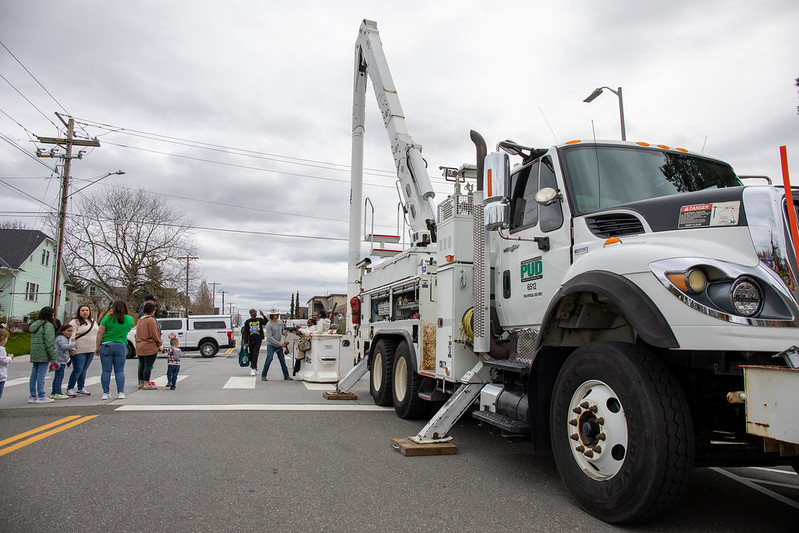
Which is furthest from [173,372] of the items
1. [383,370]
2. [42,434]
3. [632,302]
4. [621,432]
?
[632,302]

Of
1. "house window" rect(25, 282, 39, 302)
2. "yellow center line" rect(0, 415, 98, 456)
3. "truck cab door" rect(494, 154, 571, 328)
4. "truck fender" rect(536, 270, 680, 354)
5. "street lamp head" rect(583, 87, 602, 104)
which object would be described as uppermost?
"street lamp head" rect(583, 87, 602, 104)

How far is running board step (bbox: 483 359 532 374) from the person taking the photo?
182 inches

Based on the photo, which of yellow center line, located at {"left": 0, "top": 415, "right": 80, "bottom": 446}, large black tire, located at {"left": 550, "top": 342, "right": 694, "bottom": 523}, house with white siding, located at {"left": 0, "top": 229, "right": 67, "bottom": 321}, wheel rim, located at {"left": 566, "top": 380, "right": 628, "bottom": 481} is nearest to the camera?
large black tire, located at {"left": 550, "top": 342, "right": 694, "bottom": 523}

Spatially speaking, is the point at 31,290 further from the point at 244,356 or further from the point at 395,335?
the point at 395,335

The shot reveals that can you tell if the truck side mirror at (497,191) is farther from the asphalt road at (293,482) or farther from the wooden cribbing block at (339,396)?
the wooden cribbing block at (339,396)

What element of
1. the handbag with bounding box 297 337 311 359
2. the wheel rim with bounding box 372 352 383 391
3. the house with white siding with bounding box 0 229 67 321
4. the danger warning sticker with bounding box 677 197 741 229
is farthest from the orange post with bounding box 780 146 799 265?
the house with white siding with bounding box 0 229 67 321

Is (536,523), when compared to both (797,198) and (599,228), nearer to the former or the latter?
(599,228)

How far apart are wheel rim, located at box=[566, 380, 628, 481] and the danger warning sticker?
1147 mm

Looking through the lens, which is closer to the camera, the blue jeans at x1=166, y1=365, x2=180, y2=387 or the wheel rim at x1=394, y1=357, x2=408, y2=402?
the wheel rim at x1=394, y1=357, x2=408, y2=402

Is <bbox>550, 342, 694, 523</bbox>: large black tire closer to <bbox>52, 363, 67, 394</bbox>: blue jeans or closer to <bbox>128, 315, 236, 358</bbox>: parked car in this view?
<bbox>52, 363, 67, 394</bbox>: blue jeans

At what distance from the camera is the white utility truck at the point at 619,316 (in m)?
3.06

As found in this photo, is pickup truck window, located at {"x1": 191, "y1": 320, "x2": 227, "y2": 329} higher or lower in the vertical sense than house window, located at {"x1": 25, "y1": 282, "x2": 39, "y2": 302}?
lower

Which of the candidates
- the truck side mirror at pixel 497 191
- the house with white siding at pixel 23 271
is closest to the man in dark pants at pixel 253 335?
the truck side mirror at pixel 497 191

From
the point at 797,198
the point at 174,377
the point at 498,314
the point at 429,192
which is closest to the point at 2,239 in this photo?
the point at 174,377
